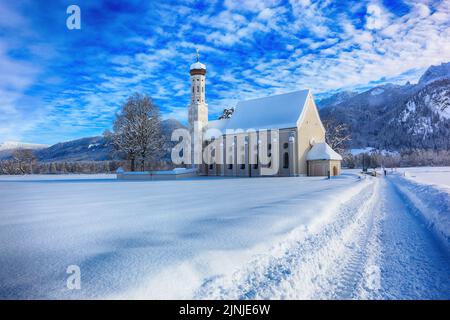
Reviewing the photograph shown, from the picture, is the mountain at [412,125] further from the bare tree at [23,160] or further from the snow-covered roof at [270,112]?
the bare tree at [23,160]

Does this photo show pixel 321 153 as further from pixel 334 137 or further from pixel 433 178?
pixel 334 137

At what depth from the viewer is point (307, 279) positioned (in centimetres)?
379

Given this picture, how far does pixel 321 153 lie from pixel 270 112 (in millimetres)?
9931

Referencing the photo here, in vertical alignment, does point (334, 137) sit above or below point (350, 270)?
above

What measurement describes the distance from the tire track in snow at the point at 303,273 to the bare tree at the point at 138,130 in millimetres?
33657

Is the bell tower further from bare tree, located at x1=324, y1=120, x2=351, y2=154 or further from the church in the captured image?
bare tree, located at x1=324, y1=120, x2=351, y2=154

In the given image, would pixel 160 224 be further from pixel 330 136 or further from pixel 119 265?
pixel 330 136

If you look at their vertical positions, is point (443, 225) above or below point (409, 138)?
below

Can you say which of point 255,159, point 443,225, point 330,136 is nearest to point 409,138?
point 330,136

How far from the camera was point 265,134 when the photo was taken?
37438mm

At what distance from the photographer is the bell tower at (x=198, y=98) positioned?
46.6m

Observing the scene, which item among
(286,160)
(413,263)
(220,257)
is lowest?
(413,263)

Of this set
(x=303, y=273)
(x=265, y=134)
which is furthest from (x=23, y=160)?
(x=303, y=273)
